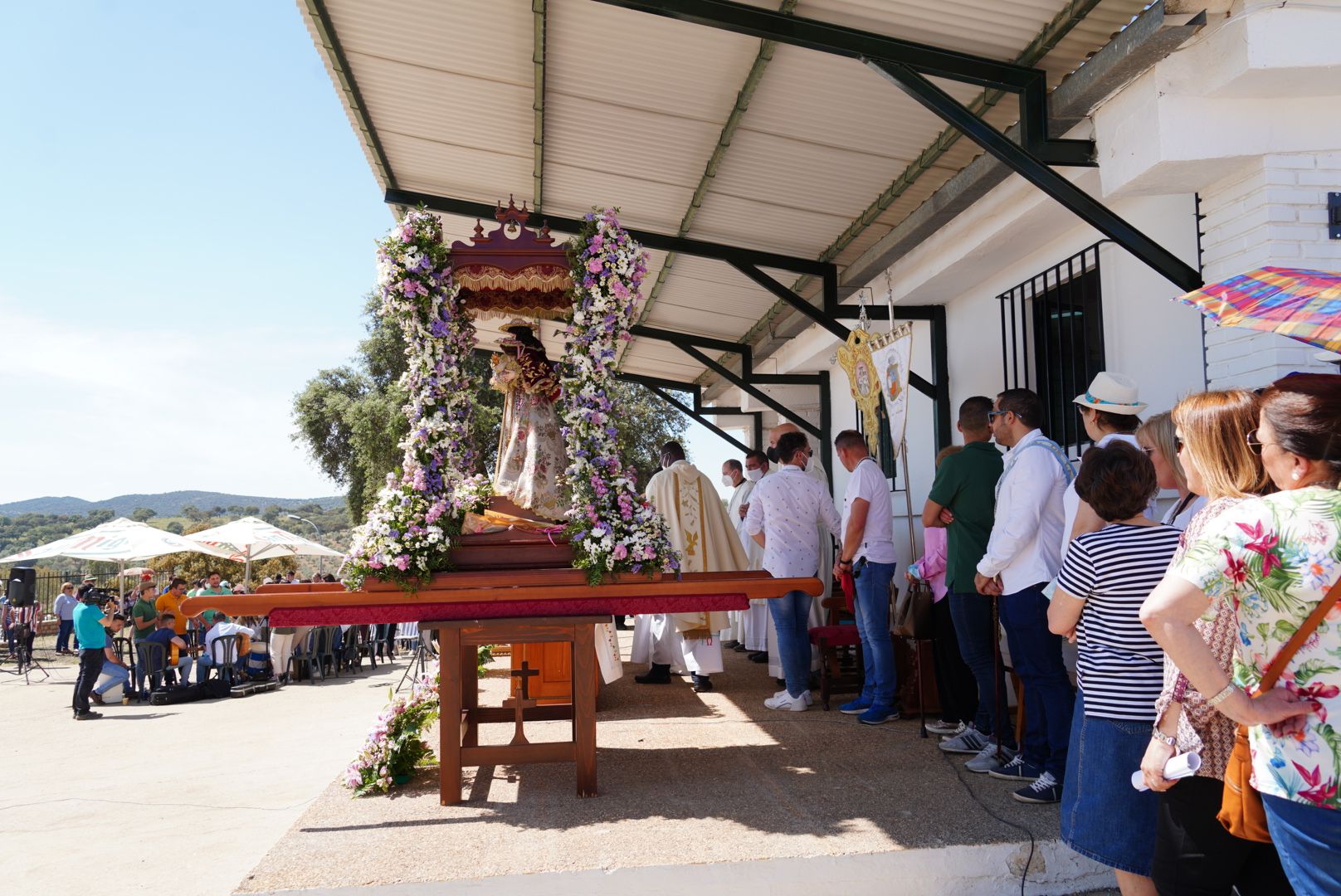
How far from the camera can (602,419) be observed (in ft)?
19.7

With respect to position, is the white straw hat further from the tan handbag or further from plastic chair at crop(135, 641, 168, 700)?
plastic chair at crop(135, 641, 168, 700)

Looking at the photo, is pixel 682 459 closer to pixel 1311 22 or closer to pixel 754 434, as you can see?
pixel 1311 22

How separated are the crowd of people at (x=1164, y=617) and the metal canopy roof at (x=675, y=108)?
2162 millimetres

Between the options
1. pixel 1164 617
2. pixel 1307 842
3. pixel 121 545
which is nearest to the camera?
pixel 1307 842

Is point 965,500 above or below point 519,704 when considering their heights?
above

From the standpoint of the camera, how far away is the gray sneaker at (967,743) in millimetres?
5965

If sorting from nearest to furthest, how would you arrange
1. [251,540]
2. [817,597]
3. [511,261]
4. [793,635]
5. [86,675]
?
[511,261] → [793,635] → [817,597] → [86,675] → [251,540]

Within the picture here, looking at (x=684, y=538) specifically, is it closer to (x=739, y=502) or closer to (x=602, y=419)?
(x=739, y=502)

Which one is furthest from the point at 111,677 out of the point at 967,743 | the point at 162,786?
the point at 967,743

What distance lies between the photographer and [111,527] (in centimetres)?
1986

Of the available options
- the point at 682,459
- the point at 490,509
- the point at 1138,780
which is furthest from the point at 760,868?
the point at 682,459

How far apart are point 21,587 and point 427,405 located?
17271 millimetres

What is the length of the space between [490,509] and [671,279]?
628cm

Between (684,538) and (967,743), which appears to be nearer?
(967,743)
